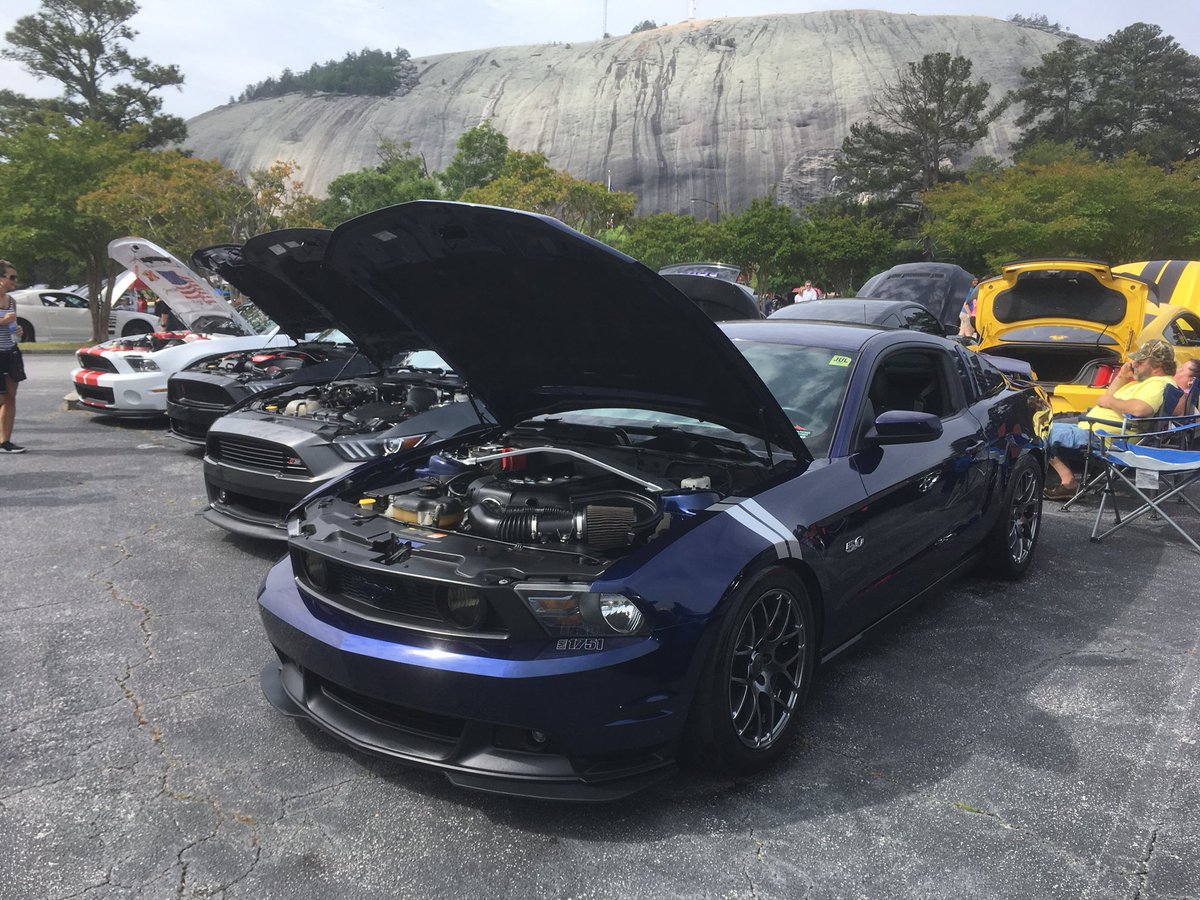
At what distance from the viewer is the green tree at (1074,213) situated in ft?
83.5

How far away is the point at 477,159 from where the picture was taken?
62.2m

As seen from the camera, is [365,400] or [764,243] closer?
[365,400]

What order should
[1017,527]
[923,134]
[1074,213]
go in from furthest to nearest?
[923,134], [1074,213], [1017,527]

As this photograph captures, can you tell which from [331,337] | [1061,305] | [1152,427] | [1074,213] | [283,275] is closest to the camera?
[283,275]

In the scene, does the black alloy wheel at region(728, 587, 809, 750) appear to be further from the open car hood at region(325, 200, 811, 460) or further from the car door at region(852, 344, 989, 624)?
the open car hood at region(325, 200, 811, 460)

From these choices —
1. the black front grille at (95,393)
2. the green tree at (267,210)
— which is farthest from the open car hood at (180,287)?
the green tree at (267,210)

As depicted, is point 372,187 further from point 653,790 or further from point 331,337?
point 653,790

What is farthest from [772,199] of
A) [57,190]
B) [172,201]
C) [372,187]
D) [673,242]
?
[57,190]

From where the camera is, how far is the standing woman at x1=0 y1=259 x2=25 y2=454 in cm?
770

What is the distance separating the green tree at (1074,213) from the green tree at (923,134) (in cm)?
2617

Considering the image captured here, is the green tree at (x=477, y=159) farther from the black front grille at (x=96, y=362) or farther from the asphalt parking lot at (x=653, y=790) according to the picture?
the asphalt parking lot at (x=653, y=790)

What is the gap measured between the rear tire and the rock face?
72.7m

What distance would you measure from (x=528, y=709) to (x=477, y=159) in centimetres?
6466

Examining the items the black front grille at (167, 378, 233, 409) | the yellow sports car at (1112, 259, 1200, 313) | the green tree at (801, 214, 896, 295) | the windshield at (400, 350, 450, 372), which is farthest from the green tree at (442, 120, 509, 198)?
the windshield at (400, 350, 450, 372)
